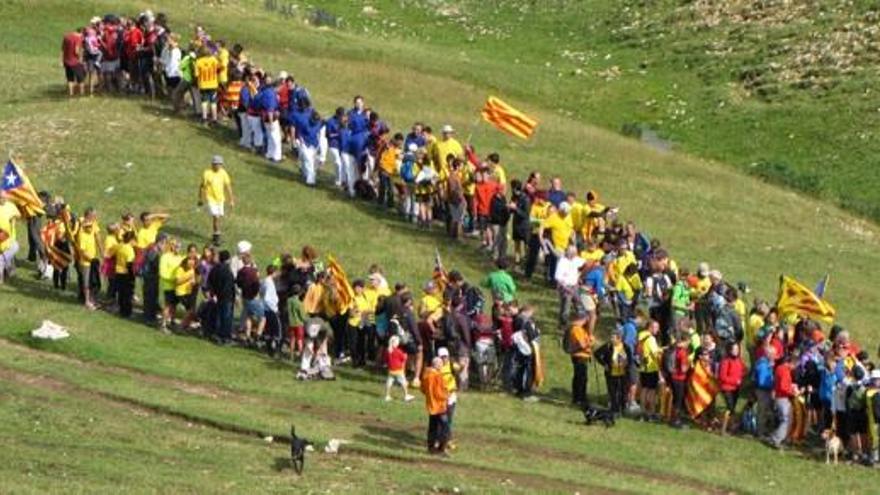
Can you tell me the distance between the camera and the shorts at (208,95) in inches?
2030

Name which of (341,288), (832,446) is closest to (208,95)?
(341,288)

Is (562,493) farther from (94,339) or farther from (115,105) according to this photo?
(115,105)

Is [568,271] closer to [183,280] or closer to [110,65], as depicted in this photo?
[183,280]

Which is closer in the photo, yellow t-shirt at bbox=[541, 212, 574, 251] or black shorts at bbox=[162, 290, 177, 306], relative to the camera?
black shorts at bbox=[162, 290, 177, 306]

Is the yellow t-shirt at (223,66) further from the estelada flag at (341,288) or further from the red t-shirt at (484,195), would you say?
the estelada flag at (341,288)

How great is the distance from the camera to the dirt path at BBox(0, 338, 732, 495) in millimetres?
32844

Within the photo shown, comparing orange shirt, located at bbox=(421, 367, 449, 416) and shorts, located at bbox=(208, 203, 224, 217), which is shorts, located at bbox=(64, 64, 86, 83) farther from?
orange shirt, located at bbox=(421, 367, 449, 416)

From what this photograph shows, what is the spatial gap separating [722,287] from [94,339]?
13805mm

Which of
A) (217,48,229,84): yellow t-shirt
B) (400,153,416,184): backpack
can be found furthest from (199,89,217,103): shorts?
(400,153,416,184): backpack

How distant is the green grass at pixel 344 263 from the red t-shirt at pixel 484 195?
138 centimetres

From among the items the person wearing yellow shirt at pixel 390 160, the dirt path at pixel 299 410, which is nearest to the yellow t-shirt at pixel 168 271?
the dirt path at pixel 299 410

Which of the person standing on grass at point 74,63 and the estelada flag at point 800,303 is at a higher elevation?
the person standing on grass at point 74,63

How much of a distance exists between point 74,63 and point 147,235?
15790 mm

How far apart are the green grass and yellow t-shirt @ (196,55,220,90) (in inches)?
62.8
